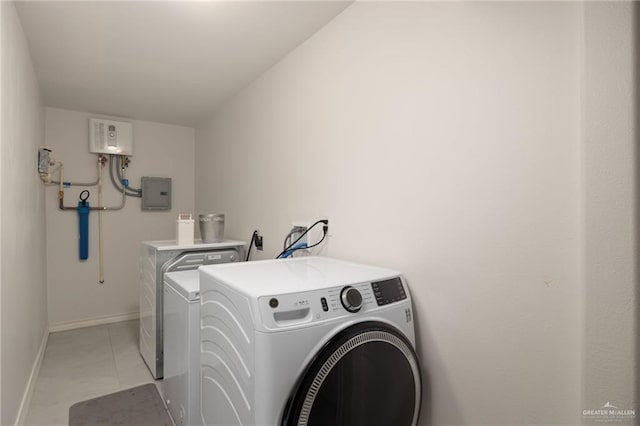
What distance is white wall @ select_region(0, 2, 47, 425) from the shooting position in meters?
1.35

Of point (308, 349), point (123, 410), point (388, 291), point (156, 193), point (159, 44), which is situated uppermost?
point (159, 44)

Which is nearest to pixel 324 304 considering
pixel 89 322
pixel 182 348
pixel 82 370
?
pixel 182 348

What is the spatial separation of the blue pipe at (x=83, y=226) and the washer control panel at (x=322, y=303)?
10.4 feet

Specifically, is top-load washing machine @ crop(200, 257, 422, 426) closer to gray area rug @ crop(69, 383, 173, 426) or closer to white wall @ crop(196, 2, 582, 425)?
white wall @ crop(196, 2, 582, 425)

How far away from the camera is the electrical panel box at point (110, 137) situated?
308cm

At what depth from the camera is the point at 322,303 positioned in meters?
0.95

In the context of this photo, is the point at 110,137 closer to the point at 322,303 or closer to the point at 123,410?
the point at 123,410

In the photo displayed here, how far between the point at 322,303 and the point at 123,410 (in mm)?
1748

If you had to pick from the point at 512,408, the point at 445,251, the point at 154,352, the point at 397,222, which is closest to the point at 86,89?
the point at 154,352

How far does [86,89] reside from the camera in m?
2.56

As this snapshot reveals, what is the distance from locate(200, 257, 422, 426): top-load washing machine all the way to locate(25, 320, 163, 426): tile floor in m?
1.35

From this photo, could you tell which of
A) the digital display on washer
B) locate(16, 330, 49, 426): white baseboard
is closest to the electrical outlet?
the digital display on washer

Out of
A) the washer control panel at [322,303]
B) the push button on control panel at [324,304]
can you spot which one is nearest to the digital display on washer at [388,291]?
the washer control panel at [322,303]

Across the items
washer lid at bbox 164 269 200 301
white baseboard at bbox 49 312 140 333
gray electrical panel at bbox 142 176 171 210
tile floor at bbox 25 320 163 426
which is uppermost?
gray electrical panel at bbox 142 176 171 210
